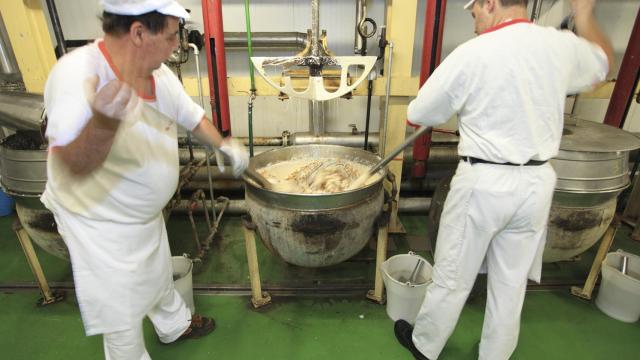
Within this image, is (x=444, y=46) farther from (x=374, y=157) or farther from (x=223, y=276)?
(x=223, y=276)

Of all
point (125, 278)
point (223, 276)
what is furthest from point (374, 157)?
point (125, 278)

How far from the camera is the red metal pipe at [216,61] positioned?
2.07 m

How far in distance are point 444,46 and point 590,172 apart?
158 cm

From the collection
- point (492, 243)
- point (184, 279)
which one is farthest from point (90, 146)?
point (492, 243)

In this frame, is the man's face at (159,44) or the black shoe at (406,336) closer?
the man's face at (159,44)

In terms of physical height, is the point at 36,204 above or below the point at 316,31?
below

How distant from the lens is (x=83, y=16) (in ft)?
9.10

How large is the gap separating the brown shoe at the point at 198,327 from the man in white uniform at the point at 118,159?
1.26ft

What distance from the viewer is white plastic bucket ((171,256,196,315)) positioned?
1831mm

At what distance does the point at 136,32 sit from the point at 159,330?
1.36 metres

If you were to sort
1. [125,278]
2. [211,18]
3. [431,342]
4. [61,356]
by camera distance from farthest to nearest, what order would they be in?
[211,18] < [61,356] < [431,342] < [125,278]

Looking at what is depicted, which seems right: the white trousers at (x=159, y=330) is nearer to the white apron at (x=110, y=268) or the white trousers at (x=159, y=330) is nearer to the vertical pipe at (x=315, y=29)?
the white apron at (x=110, y=268)

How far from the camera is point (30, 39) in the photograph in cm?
208

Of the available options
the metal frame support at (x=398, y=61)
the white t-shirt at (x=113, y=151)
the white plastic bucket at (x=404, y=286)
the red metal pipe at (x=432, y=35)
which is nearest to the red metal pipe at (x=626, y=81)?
the red metal pipe at (x=432, y=35)
